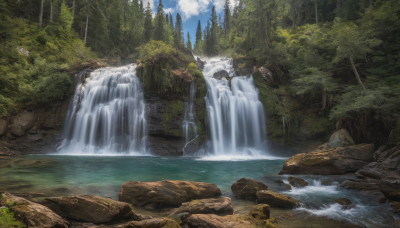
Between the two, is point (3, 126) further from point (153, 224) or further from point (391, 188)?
point (391, 188)

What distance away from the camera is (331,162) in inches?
435

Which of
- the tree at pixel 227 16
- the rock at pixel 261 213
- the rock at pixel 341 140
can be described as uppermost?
the tree at pixel 227 16

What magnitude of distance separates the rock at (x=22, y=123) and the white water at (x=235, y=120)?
54.0ft

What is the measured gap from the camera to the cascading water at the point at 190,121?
21.1m

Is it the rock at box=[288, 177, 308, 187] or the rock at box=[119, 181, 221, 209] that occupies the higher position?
the rock at box=[119, 181, 221, 209]

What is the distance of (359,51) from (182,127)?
1586 cm

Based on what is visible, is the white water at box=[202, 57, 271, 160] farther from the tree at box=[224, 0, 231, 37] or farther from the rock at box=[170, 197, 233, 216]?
the tree at box=[224, 0, 231, 37]

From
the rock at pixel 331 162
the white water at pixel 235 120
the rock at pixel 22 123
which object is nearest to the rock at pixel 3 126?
the rock at pixel 22 123

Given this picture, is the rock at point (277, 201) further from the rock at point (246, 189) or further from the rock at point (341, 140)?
the rock at point (341, 140)

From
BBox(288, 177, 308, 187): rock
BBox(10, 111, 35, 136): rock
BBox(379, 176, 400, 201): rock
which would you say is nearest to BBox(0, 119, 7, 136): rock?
BBox(10, 111, 35, 136): rock

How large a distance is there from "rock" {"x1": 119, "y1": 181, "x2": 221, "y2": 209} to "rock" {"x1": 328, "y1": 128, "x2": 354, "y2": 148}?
40.8ft

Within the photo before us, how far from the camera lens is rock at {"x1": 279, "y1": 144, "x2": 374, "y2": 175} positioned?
1096cm

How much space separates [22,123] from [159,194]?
64.6 ft

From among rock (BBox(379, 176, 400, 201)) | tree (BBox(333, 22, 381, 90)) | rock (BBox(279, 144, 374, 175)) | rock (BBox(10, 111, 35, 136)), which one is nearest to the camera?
rock (BBox(379, 176, 400, 201))
